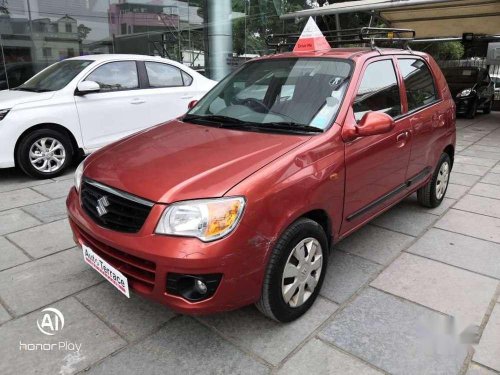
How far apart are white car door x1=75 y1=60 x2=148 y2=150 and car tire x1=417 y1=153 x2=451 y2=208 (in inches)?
159

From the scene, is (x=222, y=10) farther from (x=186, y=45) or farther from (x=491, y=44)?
(x=491, y=44)

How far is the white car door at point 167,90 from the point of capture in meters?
6.61

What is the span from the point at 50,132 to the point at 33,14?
14.9 feet

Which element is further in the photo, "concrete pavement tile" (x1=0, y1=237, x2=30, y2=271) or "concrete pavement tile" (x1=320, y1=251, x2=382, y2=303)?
"concrete pavement tile" (x1=0, y1=237, x2=30, y2=271)

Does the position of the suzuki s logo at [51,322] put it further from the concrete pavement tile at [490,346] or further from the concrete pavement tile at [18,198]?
the concrete pavement tile at [490,346]

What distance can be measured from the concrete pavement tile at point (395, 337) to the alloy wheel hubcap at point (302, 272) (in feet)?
0.84

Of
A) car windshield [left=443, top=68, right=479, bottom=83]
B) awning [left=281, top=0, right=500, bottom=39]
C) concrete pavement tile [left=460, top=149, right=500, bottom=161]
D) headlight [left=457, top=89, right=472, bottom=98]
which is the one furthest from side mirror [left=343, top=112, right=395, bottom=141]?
car windshield [left=443, top=68, right=479, bottom=83]

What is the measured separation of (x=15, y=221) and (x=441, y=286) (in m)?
3.90

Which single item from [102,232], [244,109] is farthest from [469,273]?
[102,232]

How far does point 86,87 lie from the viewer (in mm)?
5688

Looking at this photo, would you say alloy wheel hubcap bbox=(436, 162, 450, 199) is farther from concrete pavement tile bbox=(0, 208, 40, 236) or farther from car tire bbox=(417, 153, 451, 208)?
concrete pavement tile bbox=(0, 208, 40, 236)

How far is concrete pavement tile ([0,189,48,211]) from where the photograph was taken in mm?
4758

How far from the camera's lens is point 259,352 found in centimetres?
247

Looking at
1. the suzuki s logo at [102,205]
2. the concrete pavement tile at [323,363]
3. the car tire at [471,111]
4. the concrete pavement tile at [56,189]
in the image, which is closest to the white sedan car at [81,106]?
the concrete pavement tile at [56,189]
